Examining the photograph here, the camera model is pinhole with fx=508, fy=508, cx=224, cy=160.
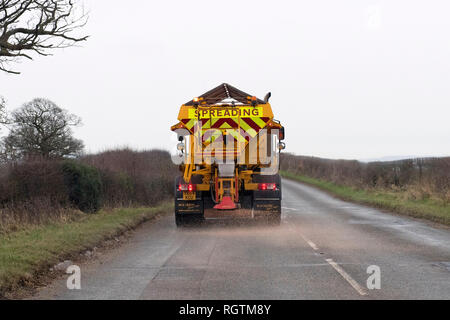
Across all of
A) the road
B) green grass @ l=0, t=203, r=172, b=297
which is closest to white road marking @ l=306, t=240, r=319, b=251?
the road

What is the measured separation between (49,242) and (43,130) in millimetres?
27891

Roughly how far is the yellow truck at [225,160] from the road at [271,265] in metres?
0.83

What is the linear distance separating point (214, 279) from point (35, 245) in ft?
14.1

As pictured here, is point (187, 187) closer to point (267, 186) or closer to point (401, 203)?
point (267, 186)

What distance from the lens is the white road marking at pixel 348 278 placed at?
672cm

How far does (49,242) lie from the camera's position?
1049 cm

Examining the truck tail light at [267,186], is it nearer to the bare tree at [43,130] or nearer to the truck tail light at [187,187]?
the truck tail light at [187,187]

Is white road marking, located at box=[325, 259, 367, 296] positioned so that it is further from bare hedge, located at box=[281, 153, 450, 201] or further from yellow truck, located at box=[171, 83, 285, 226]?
bare hedge, located at box=[281, 153, 450, 201]

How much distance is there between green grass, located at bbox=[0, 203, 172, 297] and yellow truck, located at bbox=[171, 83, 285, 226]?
225 cm

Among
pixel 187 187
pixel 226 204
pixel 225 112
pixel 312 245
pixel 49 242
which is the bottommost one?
pixel 312 245

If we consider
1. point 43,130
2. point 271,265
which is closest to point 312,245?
point 271,265

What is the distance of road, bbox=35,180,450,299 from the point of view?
6.80 m

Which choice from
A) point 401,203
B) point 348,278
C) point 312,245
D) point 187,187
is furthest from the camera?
point 401,203
